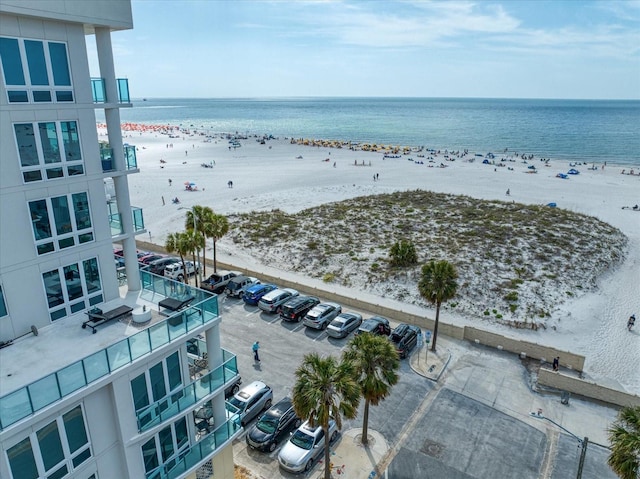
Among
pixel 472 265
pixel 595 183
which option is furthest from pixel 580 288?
pixel 595 183

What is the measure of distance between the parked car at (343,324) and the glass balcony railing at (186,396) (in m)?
13.6

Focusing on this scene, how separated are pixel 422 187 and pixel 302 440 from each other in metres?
59.9

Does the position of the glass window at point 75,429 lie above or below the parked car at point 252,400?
above

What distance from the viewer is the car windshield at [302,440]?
17.8 m

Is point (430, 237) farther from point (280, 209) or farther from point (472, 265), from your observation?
point (280, 209)

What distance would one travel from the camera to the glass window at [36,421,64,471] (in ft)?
31.8

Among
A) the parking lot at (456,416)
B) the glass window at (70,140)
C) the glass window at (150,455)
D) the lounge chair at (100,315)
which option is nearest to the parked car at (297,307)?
the parking lot at (456,416)

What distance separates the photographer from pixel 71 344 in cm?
1166

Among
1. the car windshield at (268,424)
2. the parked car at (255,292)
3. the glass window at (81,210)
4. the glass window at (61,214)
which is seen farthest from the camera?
the parked car at (255,292)

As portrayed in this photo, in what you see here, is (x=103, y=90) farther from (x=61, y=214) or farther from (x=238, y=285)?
(x=238, y=285)

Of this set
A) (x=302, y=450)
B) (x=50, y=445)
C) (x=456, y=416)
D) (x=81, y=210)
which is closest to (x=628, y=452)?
(x=456, y=416)

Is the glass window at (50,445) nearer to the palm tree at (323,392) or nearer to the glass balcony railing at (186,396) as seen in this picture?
the glass balcony railing at (186,396)

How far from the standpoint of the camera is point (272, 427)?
1856 centimetres

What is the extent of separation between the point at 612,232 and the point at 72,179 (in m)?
51.5
